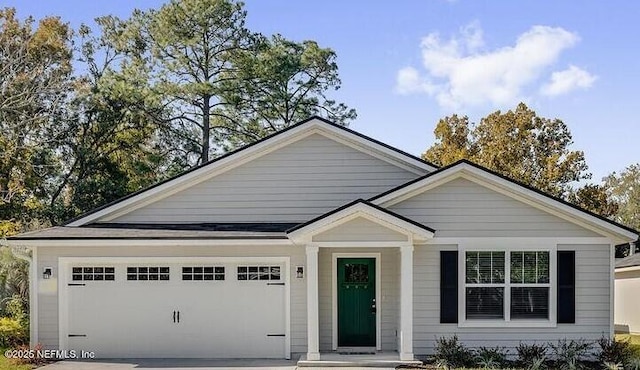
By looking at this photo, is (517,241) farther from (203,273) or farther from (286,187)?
(203,273)

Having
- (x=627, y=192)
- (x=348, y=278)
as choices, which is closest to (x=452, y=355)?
(x=348, y=278)

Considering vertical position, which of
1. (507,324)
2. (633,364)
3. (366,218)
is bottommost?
(633,364)

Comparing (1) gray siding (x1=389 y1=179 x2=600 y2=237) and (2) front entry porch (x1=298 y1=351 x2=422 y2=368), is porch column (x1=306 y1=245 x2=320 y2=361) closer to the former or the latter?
(2) front entry porch (x1=298 y1=351 x2=422 y2=368)

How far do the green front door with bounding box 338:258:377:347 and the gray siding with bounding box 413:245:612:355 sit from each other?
1.25m

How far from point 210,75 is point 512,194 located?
19.7 meters

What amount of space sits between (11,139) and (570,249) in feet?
79.1

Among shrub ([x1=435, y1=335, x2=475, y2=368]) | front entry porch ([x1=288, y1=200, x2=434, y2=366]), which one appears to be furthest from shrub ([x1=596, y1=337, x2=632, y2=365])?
front entry porch ([x1=288, y1=200, x2=434, y2=366])

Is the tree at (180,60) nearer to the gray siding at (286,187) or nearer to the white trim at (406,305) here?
the gray siding at (286,187)

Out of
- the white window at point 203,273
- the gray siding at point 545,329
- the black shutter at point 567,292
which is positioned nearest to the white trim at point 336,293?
the gray siding at point 545,329

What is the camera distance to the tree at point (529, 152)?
30.0 metres

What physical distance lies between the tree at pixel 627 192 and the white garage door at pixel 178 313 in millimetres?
47020

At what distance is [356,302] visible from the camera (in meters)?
14.8

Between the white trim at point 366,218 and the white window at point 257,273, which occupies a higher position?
the white trim at point 366,218

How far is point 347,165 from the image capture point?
1592 centimetres
